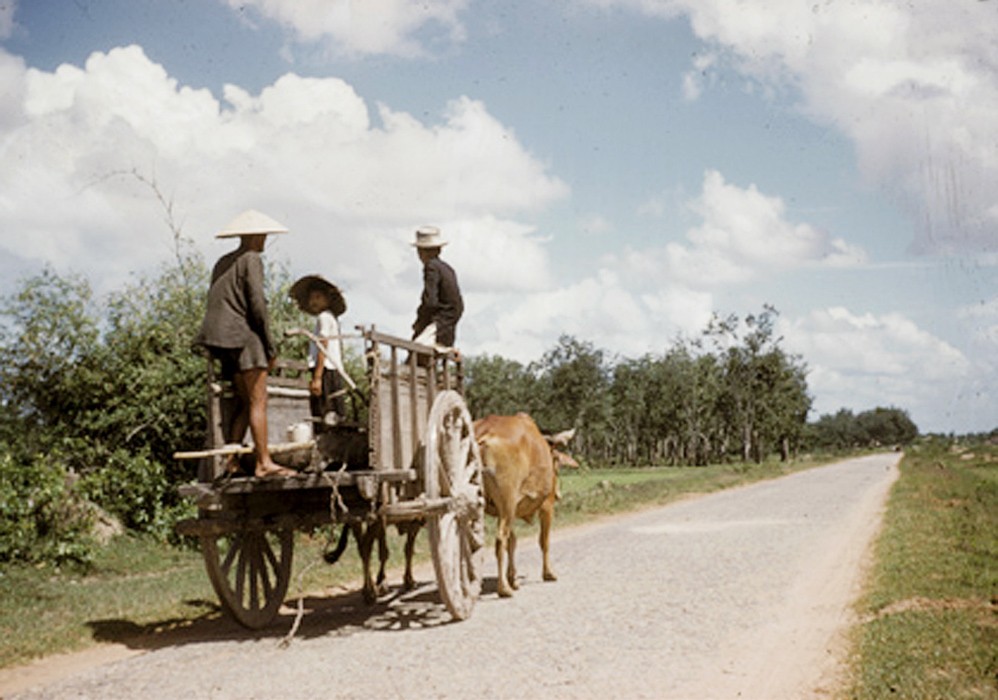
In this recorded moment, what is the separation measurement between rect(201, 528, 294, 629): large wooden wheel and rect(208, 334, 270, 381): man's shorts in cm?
146

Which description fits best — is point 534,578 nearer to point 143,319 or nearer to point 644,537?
point 644,537

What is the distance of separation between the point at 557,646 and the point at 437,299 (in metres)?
3.88

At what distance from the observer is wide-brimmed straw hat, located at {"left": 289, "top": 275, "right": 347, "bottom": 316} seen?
858 cm

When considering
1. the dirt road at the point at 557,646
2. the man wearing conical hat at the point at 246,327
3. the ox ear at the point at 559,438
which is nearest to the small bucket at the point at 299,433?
the man wearing conical hat at the point at 246,327

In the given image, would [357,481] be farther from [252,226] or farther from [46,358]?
[46,358]

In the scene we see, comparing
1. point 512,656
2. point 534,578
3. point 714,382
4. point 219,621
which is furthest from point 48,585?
point 714,382

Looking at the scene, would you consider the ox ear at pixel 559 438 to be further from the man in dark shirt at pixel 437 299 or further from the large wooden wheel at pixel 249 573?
the large wooden wheel at pixel 249 573

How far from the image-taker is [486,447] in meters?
9.88

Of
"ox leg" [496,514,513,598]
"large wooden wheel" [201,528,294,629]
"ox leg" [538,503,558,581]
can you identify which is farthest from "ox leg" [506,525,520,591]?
"large wooden wheel" [201,528,294,629]

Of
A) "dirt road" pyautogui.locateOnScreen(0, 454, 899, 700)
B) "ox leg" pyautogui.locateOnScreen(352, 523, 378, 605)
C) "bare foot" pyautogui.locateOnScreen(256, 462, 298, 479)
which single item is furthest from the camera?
"ox leg" pyautogui.locateOnScreen(352, 523, 378, 605)

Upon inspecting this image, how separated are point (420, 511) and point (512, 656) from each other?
1.44 meters

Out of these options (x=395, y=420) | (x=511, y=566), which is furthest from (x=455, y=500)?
(x=511, y=566)

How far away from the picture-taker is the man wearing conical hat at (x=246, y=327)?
7422 millimetres

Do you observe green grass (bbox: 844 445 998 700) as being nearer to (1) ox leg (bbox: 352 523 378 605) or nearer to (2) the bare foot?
(2) the bare foot
